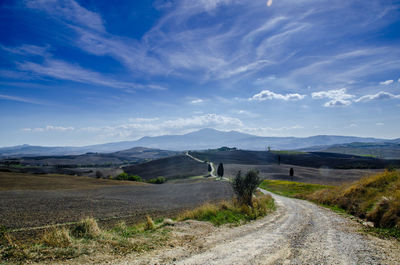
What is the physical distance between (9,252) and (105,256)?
9.62 ft

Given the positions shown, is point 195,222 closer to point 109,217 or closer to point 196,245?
point 196,245

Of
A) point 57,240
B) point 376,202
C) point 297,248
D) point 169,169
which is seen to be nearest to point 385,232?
point 376,202

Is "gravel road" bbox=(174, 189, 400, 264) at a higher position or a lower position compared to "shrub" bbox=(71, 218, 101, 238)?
lower

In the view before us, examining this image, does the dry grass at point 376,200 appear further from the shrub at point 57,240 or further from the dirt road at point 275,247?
the shrub at point 57,240

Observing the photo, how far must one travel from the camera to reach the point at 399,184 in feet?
58.9

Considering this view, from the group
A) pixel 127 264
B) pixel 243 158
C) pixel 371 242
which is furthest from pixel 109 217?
pixel 243 158

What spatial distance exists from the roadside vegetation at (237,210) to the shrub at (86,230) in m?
6.58

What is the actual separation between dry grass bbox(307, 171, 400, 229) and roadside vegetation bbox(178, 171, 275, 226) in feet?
24.2

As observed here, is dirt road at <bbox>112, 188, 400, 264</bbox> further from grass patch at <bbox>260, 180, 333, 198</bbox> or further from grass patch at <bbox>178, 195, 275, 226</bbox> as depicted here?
grass patch at <bbox>260, 180, 333, 198</bbox>

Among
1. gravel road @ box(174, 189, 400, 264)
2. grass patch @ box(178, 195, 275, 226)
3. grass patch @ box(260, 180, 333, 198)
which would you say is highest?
gravel road @ box(174, 189, 400, 264)

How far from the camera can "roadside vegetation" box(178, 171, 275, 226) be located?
15.5 m

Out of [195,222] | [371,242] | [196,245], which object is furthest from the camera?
[195,222]

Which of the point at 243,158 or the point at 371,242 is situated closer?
the point at 371,242

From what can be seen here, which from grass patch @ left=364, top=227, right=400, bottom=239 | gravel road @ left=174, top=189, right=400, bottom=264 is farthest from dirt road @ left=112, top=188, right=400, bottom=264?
grass patch @ left=364, top=227, right=400, bottom=239
